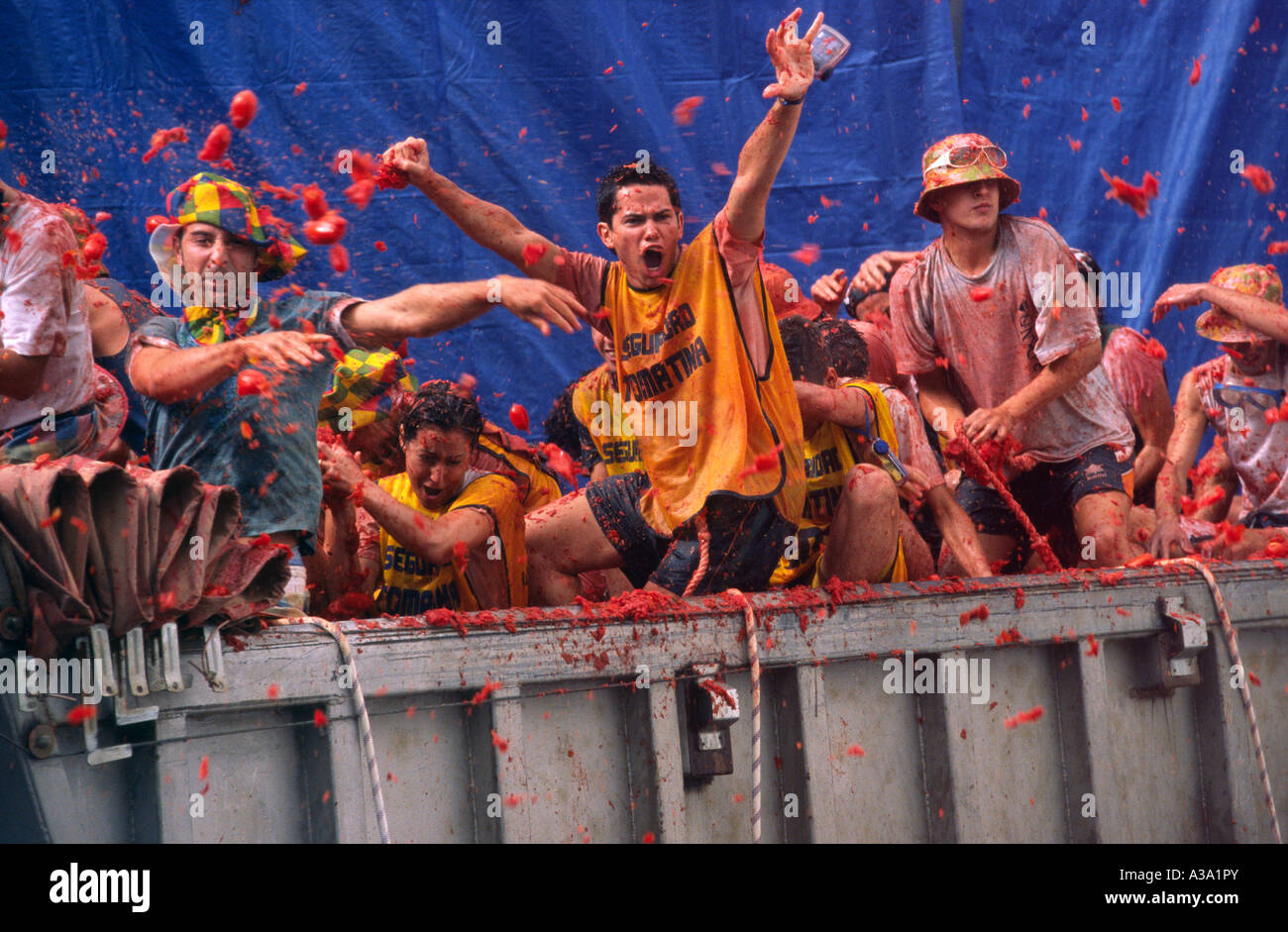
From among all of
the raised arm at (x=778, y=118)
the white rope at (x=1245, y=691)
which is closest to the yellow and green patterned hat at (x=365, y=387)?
the raised arm at (x=778, y=118)

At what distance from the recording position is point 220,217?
3631mm

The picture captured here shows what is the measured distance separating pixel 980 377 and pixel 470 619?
2709 millimetres

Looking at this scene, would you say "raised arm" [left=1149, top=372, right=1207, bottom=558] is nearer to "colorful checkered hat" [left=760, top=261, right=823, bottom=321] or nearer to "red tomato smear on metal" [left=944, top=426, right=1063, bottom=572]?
"red tomato smear on metal" [left=944, top=426, right=1063, bottom=572]

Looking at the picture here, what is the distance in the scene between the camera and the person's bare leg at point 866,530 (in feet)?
12.7

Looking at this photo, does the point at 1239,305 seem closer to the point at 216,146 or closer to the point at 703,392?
the point at 703,392

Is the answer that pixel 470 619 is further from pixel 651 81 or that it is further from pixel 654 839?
pixel 651 81

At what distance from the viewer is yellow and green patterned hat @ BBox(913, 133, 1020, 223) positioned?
15.9 ft

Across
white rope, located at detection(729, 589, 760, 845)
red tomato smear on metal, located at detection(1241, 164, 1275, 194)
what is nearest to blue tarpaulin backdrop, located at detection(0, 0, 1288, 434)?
red tomato smear on metal, located at detection(1241, 164, 1275, 194)

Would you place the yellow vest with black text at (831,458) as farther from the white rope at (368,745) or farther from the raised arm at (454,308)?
the white rope at (368,745)

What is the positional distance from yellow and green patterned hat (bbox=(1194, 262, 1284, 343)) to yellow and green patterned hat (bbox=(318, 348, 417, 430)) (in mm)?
3601

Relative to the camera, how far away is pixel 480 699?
2.79 meters

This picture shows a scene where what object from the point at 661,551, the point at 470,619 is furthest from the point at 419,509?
the point at 470,619

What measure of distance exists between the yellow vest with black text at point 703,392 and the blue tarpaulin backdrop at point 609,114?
2.16 metres

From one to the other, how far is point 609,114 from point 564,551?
270 centimetres
